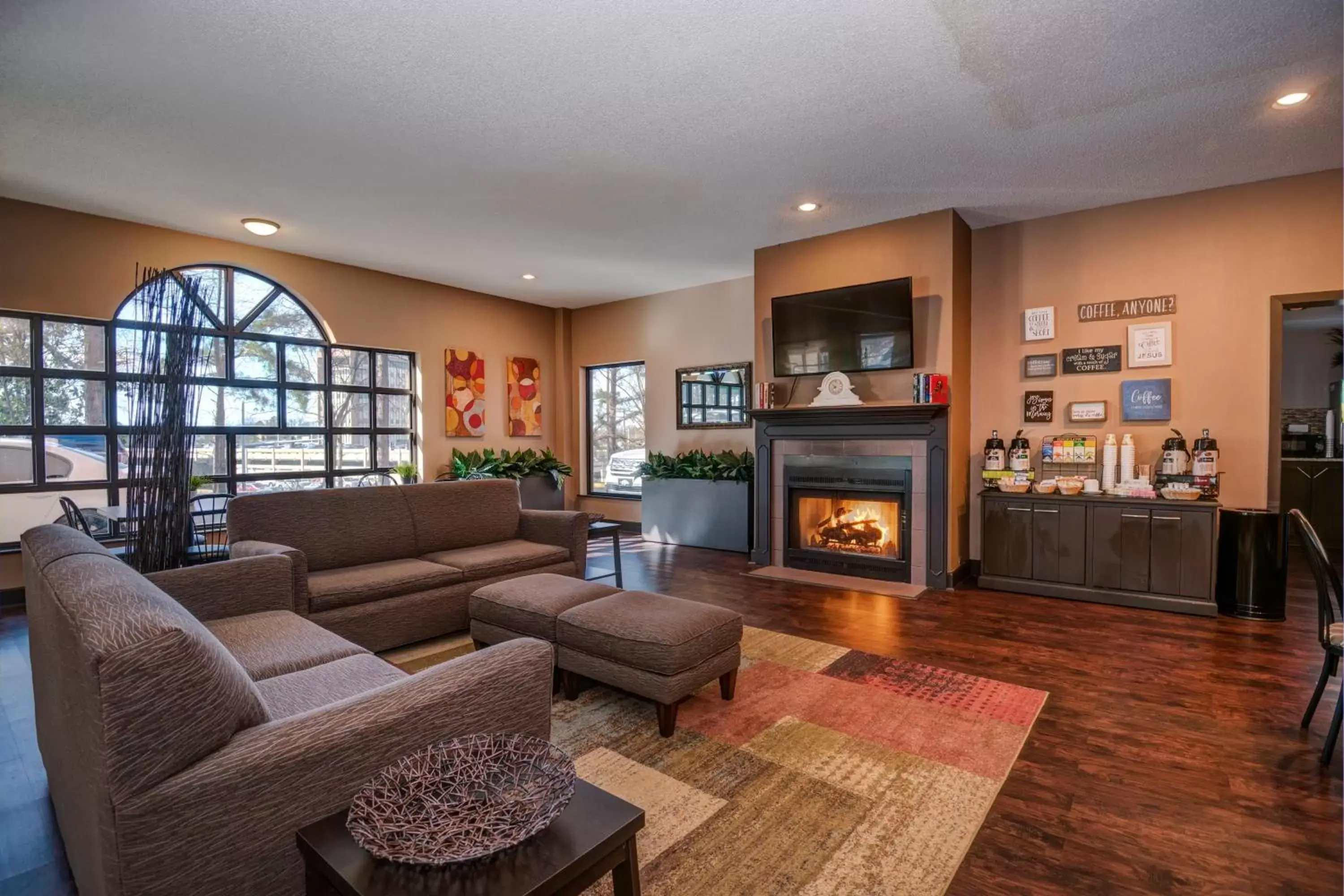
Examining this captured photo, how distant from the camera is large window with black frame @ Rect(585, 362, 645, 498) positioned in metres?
7.88

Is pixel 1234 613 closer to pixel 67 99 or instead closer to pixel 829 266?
pixel 829 266

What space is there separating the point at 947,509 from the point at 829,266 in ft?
7.05

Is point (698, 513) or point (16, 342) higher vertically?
point (16, 342)

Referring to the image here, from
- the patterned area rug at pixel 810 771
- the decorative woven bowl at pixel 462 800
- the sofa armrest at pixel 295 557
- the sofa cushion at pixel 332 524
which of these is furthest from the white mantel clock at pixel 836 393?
the decorative woven bowl at pixel 462 800

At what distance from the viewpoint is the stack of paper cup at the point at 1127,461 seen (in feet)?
14.5

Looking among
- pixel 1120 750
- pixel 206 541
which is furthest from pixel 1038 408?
pixel 206 541

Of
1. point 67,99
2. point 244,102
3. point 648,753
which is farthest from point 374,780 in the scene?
point 67,99

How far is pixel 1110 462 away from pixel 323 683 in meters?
4.89

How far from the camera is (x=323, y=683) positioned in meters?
1.88

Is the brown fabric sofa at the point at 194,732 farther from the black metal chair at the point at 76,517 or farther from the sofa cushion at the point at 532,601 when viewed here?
the black metal chair at the point at 76,517

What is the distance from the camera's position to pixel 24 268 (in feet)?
14.5

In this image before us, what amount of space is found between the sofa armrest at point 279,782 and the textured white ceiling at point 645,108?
250 cm

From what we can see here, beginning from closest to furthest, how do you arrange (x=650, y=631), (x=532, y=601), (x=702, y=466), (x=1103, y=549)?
1. (x=650, y=631)
2. (x=532, y=601)
3. (x=1103, y=549)
4. (x=702, y=466)

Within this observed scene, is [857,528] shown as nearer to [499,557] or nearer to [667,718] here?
[499,557]
